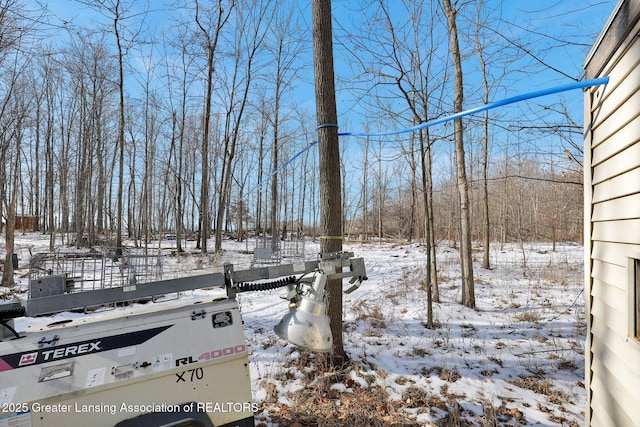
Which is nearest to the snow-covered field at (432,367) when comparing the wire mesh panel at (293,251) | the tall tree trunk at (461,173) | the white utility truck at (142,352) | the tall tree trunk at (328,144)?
the tall tree trunk at (461,173)

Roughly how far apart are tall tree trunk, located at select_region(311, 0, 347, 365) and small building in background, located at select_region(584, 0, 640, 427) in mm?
2272

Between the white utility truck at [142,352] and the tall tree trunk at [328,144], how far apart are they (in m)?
2.07

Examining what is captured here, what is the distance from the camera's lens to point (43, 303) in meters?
1.18

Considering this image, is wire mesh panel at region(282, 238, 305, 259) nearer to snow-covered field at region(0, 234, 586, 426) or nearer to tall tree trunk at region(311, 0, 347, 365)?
snow-covered field at region(0, 234, 586, 426)

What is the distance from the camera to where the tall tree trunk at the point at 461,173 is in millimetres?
6102

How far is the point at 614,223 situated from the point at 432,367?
2681 mm

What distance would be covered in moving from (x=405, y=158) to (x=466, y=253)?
2411mm

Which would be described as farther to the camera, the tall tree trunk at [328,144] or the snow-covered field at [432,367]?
the tall tree trunk at [328,144]

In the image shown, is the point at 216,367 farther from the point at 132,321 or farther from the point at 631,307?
the point at 631,307

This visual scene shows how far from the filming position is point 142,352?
134 centimetres

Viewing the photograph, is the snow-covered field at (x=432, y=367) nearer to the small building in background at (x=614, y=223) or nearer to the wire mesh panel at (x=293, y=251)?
the small building in background at (x=614, y=223)

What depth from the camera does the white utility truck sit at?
1181 millimetres

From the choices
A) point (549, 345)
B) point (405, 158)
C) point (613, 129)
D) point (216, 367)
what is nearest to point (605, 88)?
point (613, 129)

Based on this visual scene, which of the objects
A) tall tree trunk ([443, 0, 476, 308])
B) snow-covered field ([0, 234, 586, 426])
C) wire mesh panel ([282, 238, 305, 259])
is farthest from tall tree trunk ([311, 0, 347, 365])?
wire mesh panel ([282, 238, 305, 259])
